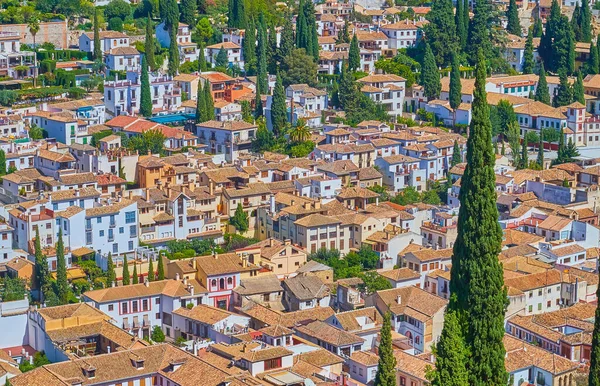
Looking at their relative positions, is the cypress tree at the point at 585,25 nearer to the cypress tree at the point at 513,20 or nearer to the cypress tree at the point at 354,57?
the cypress tree at the point at 513,20

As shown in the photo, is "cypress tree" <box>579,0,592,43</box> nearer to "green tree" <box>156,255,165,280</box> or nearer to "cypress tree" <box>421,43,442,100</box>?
"cypress tree" <box>421,43,442,100</box>

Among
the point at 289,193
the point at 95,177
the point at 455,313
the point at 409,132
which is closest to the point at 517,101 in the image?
the point at 409,132

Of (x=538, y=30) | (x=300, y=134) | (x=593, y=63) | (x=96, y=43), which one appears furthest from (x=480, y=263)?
(x=538, y=30)

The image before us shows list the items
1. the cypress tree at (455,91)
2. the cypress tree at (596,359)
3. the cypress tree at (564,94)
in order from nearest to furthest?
the cypress tree at (596,359) → the cypress tree at (455,91) → the cypress tree at (564,94)

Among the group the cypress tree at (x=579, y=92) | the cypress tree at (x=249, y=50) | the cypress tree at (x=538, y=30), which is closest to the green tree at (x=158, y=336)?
the cypress tree at (x=249, y=50)

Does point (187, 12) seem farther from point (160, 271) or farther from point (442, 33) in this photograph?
point (160, 271)

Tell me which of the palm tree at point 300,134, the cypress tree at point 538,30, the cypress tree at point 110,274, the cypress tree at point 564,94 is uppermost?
the cypress tree at point 538,30

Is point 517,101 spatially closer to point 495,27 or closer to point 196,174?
point 495,27
